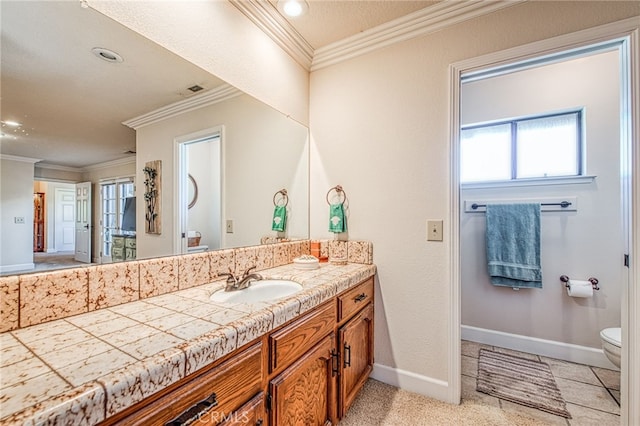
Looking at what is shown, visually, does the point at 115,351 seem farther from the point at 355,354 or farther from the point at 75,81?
the point at 355,354

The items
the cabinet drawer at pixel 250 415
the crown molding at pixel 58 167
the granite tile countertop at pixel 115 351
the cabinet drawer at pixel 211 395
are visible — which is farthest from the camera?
the crown molding at pixel 58 167

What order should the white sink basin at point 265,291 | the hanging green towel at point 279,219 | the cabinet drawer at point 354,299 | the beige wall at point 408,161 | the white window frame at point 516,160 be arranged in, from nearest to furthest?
1. the white sink basin at point 265,291
2. the cabinet drawer at point 354,299
3. the beige wall at point 408,161
4. the hanging green towel at point 279,219
5. the white window frame at point 516,160

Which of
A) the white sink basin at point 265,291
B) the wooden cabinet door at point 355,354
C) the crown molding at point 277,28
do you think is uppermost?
the crown molding at point 277,28

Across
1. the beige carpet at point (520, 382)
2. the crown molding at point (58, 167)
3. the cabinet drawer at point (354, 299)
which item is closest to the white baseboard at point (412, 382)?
the beige carpet at point (520, 382)

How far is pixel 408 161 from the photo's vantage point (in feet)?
5.98

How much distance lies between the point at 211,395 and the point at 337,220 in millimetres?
1408

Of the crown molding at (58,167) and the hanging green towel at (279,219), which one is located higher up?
the crown molding at (58,167)

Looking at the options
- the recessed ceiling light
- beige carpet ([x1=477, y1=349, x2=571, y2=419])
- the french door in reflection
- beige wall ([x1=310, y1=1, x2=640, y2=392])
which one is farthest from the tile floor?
the recessed ceiling light

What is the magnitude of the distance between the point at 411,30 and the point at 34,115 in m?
2.00

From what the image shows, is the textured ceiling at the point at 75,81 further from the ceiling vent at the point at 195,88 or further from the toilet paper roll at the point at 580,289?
the toilet paper roll at the point at 580,289

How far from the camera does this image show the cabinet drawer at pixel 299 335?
98cm

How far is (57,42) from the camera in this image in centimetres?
93

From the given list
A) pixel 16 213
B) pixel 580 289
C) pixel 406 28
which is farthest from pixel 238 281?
pixel 580 289

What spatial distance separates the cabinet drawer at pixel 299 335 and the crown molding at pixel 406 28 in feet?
5.86
